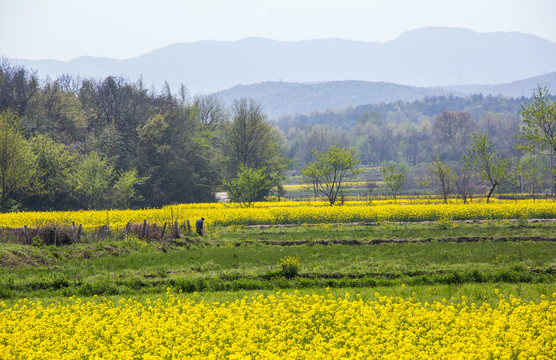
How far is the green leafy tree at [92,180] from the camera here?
178ft

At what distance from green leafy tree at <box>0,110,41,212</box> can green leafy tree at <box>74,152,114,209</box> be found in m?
4.23

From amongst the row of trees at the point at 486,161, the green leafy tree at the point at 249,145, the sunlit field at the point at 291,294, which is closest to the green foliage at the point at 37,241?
the sunlit field at the point at 291,294

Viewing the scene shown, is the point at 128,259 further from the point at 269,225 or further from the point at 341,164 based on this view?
the point at 341,164

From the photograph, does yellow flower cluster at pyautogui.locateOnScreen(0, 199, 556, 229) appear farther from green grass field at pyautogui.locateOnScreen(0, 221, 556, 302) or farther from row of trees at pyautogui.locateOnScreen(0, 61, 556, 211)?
row of trees at pyautogui.locateOnScreen(0, 61, 556, 211)

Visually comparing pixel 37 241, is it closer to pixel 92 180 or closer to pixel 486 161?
pixel 92 180

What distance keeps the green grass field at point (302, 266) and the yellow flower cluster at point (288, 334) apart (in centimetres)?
274

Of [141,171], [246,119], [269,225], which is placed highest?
[246,119]

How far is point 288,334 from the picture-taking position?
10.7 m

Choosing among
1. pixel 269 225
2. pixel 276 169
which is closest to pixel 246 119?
pixel 276 169

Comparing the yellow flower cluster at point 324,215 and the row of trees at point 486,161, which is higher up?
the row of trees at point 486,161

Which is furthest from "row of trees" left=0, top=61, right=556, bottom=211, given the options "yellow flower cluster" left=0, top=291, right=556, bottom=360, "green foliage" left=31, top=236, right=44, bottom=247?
"yellow flower cluster" left=0, top=291, right=556, bottom=360

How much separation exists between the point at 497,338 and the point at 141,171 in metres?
61.6

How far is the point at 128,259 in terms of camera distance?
23.5 m

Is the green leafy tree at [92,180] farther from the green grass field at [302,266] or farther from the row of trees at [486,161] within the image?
the green grass field at [302,266]
